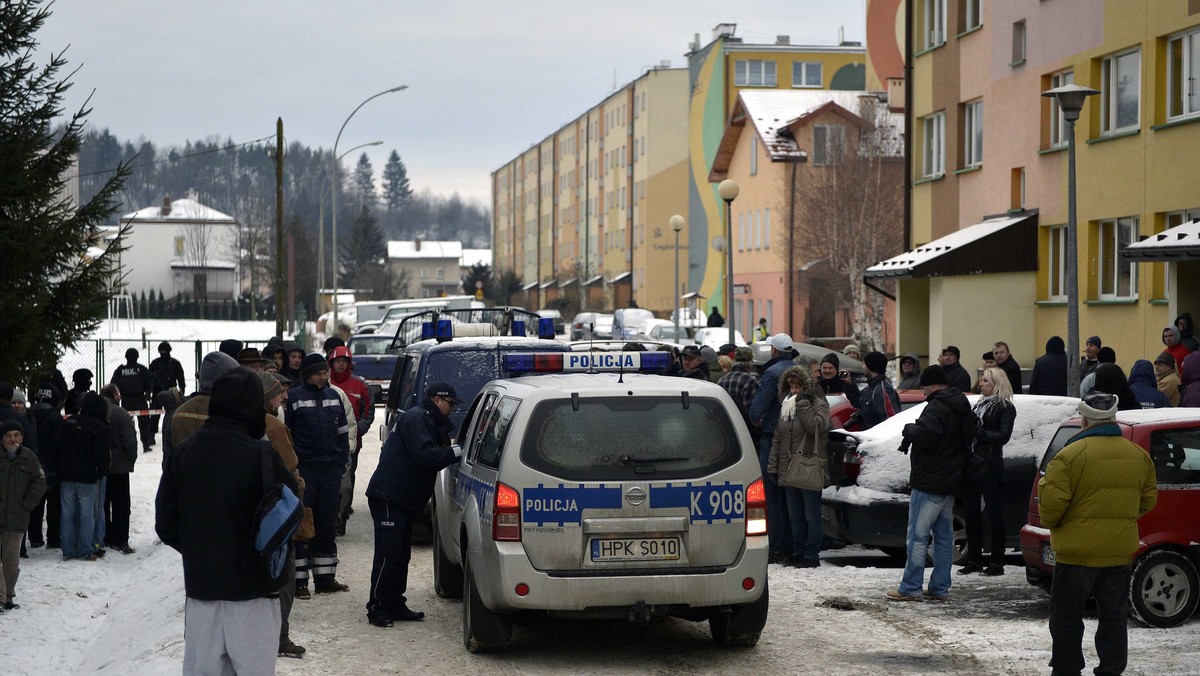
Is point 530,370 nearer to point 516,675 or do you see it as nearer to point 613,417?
point 613,417

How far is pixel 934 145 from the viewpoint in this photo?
32.9 metres

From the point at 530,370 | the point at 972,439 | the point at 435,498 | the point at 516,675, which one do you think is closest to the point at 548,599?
the point at 516,675

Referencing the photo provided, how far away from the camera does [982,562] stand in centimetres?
1228

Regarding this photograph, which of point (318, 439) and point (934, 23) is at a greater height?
point (934, 23)

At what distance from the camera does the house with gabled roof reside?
11962cm

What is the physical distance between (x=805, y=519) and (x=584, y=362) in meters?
3.65

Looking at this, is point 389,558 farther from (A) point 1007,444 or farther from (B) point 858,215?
(B) point 858,215

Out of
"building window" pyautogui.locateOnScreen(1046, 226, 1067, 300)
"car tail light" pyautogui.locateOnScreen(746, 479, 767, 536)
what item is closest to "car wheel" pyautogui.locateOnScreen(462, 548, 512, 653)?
"car tail light" pyautogui.locateOnScreen(746, 479, 767, 536)

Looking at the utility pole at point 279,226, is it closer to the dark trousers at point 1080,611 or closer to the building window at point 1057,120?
the building window at point 1057,120

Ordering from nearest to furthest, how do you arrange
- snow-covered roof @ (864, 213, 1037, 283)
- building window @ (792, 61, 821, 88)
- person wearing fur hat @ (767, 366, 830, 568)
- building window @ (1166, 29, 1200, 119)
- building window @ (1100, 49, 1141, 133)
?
person wearing fur hat @ (767, 366, 830, 568) → building window @ (1166, 29, 1200, 119) → building window @ (1100, 49, 1141, 133) → snow-covered roof @ (864, 213, 1037, 283) → building window @ (792, 61, 821, 88)

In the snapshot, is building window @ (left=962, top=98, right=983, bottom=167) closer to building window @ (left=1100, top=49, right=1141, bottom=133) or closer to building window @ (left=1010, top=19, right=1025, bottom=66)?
building window @ (left=1010, top=19, right=1025, bottom=66)

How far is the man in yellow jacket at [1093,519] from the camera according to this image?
26.0 ft

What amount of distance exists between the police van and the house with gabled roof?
11260 centimetres

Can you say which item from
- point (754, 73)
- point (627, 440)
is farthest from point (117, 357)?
point (627, 440)
